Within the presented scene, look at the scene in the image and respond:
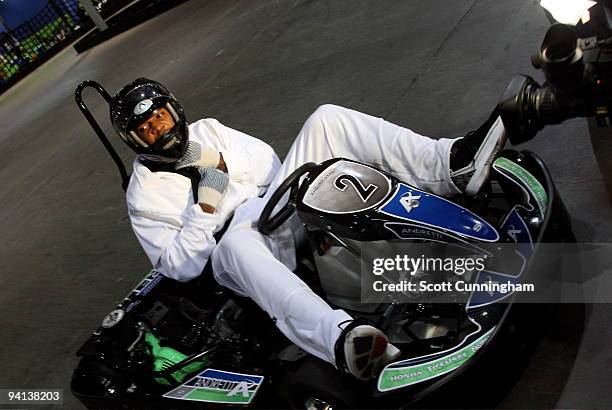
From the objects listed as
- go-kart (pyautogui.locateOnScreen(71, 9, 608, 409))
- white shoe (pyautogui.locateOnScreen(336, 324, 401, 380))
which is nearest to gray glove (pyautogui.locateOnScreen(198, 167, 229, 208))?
go-kart (pyautogui.locateOnScreen(71, 9, 608, 409))

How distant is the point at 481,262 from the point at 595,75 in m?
0.59

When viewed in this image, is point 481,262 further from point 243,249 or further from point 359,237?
point 243,249

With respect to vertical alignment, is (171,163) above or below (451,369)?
above

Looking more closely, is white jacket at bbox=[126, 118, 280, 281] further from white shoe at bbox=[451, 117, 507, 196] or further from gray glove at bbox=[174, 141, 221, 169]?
white shoe at bbox=[451, 117, 507, 196]

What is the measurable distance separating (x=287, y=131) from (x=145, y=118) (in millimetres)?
1865

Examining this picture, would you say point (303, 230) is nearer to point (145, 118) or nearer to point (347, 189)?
point (347, 189)

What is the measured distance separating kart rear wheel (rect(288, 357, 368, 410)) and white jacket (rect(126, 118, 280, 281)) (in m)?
0.63

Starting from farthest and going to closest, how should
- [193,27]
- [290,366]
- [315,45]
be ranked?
[193,27] → [315,45] → [290,366]

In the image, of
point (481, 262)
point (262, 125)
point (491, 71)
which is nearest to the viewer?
point (481, 262)

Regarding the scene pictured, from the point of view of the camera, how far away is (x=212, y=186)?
239cm

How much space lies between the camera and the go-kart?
1.69 m

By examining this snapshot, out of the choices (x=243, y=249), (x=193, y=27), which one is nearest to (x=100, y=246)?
(x=243, y=249)

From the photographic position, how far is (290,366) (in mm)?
2094

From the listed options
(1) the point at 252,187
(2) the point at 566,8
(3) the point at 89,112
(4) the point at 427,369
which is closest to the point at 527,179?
(2) the point at 566,8
